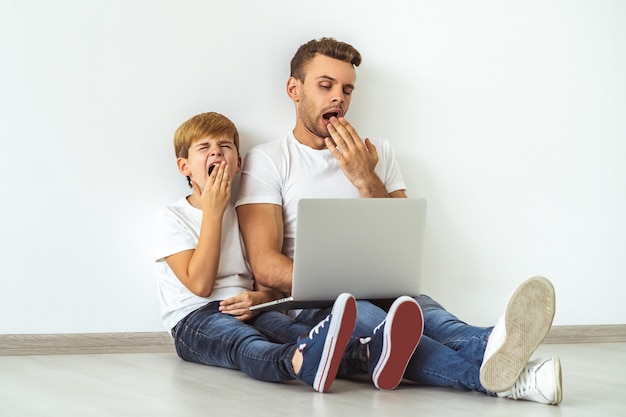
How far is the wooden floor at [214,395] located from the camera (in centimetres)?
165

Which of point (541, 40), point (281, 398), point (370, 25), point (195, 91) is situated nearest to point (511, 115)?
point (541, 40)

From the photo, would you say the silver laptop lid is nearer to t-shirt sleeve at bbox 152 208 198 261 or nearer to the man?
the man

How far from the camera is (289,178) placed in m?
2.53

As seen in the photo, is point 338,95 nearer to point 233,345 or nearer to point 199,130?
point 199,130

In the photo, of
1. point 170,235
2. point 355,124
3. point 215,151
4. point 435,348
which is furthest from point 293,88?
point 435,348

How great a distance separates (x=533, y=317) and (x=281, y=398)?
58 centimetres

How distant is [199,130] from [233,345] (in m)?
0.68

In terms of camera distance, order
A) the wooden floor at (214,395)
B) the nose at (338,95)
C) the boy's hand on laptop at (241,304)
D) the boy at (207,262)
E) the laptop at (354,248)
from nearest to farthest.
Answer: the wooden floor at (214,395) < the laptop at (354,248) < the boy at (207,262) < the boy's hand on laptop at (241,304) < the nose at (338,95)

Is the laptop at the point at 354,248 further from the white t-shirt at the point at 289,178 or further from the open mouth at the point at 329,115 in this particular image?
the open mouth at the point at 329,115

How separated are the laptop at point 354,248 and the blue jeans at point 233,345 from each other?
0.38ft

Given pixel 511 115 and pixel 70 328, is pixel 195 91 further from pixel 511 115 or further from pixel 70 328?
pixel 511 115

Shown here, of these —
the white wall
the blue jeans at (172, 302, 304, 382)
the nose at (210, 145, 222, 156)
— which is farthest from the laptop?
the white wall

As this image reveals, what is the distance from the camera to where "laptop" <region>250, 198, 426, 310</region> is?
1984mm

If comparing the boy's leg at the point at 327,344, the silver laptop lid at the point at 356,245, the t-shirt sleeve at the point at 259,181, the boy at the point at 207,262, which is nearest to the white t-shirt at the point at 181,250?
the boy at the point at 207,262
